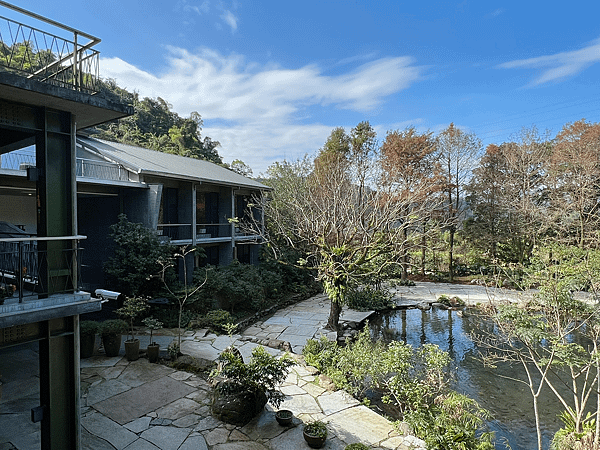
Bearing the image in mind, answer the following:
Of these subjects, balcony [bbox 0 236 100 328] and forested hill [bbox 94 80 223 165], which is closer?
balcony [bbox 0 236 100 328]

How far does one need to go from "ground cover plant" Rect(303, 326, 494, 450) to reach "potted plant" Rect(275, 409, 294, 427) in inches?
63.8

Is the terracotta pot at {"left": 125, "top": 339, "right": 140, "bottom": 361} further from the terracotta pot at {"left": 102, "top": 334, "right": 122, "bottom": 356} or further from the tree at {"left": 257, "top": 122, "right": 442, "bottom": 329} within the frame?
the tree at {"left": 257, "top": 122, "right": 442, "bottom": 329}

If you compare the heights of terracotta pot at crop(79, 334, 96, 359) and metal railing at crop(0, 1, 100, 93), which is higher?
metal railing at crop(0, 1, 100, 93)

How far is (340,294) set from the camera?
32.6 feet

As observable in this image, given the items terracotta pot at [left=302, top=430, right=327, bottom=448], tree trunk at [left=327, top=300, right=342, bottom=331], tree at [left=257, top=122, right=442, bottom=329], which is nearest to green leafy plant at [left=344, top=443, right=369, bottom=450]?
terracotta pot at [left=302, top=430, right=327, bottom=448]

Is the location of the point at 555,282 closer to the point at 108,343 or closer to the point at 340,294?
the point at 340,294

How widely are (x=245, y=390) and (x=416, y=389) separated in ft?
9.60

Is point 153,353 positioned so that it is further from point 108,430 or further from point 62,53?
point 62,53

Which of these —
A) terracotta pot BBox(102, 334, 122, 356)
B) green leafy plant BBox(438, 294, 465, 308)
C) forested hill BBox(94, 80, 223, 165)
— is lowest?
green leafy plant BBox(438, 294, 465, 308)

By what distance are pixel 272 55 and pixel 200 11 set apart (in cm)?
380

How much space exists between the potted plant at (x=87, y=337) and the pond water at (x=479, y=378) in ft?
27.2

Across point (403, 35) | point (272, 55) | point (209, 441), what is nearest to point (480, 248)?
point (403, 35)

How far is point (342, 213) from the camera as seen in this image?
10.9 m

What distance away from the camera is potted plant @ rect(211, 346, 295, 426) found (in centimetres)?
553
